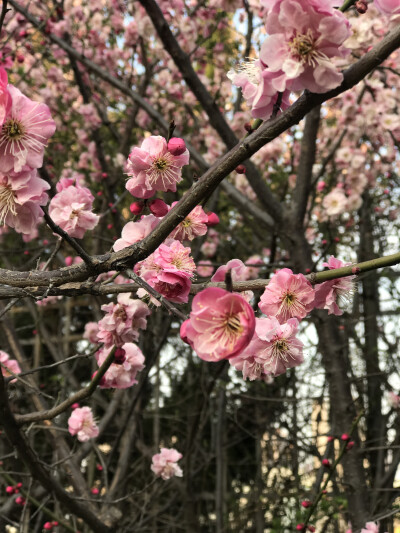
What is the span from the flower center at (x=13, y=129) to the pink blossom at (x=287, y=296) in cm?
64

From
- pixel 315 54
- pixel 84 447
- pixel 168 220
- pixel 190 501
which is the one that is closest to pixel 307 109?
pixel 315 54

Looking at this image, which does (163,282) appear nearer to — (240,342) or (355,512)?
(240,342)

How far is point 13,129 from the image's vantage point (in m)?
1.12

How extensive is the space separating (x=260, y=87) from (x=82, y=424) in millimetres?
2093

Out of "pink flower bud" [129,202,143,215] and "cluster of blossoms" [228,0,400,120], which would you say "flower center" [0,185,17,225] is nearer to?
"pink flower bud" [129,202,143,215]

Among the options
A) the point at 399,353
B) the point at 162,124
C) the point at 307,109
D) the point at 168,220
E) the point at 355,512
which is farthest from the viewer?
the point at 399,353

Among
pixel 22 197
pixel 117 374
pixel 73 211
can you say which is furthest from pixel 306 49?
pixel 117 374

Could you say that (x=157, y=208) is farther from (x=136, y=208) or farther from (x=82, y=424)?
(x=82, y=424)

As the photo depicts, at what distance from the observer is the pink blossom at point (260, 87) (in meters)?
1.09

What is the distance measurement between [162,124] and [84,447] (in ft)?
6.93

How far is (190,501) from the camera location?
455 centimetres

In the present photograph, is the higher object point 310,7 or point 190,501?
point 310,7

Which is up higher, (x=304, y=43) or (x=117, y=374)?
(x=304, y=43)

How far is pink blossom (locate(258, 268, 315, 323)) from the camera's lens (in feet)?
4.29
